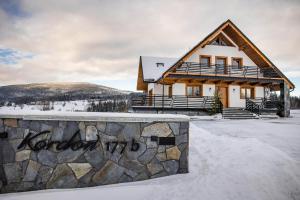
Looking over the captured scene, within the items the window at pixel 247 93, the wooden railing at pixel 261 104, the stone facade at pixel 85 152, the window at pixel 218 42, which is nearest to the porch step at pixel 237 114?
the wooden railing at pixel 261 104

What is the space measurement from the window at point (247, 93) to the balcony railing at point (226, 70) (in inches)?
61.5

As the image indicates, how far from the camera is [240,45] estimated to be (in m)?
21.7

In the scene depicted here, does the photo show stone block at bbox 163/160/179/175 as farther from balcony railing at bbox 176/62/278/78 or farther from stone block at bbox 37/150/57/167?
balcony railing at bbox 176/62/278/78

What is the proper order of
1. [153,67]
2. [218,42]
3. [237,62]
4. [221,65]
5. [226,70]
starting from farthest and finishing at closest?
1. [153,67]
2. [237,62]
3. [218,42]
4. [221,65]
5. [226,70]

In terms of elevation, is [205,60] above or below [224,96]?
above

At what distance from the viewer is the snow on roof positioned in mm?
23125

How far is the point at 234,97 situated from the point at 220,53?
452cm

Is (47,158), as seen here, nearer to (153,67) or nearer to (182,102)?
(182,102)

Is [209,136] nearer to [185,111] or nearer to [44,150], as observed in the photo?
[44,150]

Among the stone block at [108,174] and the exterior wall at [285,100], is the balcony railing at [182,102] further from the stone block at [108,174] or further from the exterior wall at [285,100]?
the stone block at [108,174]

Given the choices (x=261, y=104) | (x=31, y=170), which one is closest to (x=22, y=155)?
(x=31, y=170)

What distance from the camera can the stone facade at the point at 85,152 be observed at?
15.2 ft

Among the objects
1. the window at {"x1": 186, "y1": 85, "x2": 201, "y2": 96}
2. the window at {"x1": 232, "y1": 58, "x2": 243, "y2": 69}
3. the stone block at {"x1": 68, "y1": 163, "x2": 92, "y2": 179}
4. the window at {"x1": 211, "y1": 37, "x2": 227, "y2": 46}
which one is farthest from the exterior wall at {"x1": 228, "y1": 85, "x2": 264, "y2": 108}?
the stone block at {"x1": 68, "y1": 163, "x2": 92, "y2": 179}

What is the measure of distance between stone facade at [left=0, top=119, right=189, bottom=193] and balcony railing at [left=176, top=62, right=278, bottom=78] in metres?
15.0
